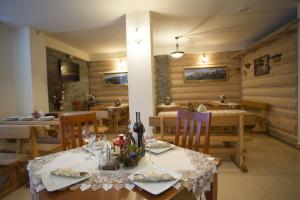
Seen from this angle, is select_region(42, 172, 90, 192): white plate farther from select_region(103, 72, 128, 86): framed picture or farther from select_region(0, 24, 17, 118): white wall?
select_region(103, 72, 128, 86): framed picture

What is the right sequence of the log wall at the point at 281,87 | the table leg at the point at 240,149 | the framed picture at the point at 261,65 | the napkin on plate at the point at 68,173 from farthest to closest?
the framed picture at the point at 261,65 → the log wall at the point at 281,87 → the table leg at the point at 240,149 → the napkin on plate at the point at 68,173

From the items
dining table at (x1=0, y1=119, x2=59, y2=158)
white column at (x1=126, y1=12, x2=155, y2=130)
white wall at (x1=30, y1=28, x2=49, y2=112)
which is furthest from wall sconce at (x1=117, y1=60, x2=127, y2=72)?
dining table at (x1=0, y1=119, x2=59, y2=158)

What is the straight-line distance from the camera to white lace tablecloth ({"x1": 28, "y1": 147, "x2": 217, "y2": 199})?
990 mm

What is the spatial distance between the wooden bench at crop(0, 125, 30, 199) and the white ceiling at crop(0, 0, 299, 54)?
7.05ft

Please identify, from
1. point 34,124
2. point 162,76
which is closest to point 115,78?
point 162,76

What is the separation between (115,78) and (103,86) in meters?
0.59

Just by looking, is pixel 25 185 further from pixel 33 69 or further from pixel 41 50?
pixel 41 50

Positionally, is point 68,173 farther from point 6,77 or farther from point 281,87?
point 281,87

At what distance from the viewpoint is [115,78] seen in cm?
719

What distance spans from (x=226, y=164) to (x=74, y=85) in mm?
5188

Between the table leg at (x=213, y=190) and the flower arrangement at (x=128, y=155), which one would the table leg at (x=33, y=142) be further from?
the table leg at (x=213, y=190)

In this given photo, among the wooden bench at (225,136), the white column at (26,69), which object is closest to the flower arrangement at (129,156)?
the wooden bench at (225,136)

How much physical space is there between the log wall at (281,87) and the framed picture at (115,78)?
14.5 feet

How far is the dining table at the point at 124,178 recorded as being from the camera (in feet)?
3.00
